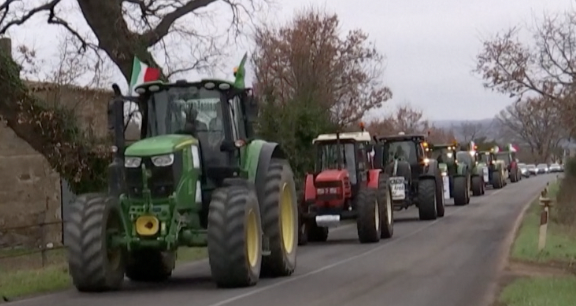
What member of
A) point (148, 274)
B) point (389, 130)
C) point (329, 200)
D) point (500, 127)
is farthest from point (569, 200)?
point (500, 127)

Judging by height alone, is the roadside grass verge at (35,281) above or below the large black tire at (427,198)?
below

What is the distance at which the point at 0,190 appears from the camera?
1203 inches

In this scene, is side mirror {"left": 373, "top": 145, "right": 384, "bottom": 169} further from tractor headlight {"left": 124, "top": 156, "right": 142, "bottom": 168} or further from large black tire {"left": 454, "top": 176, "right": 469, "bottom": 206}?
tractor headlight {"left": 124, "top": 156, "right": 142, "bottom": 168}

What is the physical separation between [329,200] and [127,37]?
682 centimetres

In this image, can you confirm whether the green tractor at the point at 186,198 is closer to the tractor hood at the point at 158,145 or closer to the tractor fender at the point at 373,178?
the tractor hood at the point at 158,145

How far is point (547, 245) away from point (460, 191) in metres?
19.7

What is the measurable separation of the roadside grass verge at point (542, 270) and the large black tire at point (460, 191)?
13.0 m

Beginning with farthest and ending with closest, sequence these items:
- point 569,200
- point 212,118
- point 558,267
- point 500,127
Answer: point 500,127 < point 569,200 < point 558,267 < point 212,118

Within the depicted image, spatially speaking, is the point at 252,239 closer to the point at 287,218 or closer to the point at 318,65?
the point at 287,218

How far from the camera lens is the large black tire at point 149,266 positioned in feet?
53.3

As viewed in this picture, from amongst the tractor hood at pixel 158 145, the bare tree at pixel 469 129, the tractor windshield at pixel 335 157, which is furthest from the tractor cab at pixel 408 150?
the bare tree at pixel 469 129

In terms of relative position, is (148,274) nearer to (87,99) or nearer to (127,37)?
(127,37)

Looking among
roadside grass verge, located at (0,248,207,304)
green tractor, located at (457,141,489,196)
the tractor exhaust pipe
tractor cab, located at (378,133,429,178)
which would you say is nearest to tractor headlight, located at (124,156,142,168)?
the tractor exhaust pipe

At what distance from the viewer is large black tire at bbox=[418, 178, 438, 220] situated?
102 feet
